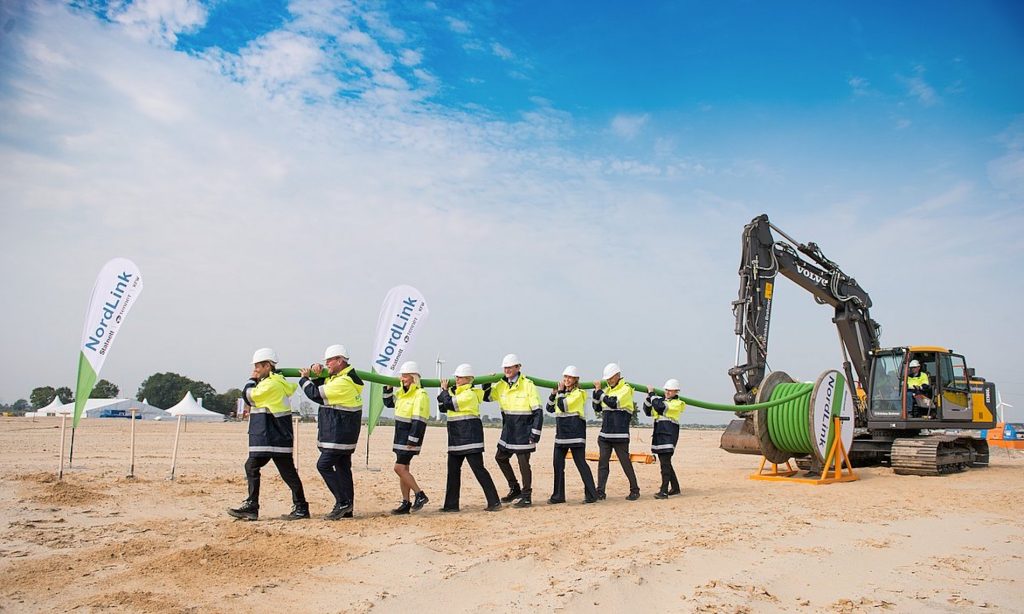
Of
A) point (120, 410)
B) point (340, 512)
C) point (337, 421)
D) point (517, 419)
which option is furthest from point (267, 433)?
point (120, 410)

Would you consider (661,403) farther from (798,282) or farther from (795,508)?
(798,282)

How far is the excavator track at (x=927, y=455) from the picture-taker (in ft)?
47.8

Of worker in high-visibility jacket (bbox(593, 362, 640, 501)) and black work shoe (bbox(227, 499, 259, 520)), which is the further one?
worker in high-visibility jacket (bbox(593, 362, 640, 501))

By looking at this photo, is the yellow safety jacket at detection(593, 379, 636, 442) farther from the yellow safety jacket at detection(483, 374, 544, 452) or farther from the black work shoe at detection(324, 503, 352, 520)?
the black work shoe at detection(324, 503, 352, 520)

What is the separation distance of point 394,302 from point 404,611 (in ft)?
27.9

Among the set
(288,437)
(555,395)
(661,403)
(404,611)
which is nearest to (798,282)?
(661,403)

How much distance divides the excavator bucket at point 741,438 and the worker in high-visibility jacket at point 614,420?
13.9ft

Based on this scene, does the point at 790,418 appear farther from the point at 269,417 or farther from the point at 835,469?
the point at 269,417

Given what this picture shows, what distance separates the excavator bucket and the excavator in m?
0.02

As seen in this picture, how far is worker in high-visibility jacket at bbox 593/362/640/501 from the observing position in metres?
10.9

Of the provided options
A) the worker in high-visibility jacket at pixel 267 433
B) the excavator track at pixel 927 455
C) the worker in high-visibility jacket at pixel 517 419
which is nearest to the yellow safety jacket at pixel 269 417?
the worker in high-visibility jacket at pixel 267 433

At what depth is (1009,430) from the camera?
92.8 ft

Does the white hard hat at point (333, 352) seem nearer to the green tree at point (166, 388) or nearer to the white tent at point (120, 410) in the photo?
the white tent at point (120, 410)

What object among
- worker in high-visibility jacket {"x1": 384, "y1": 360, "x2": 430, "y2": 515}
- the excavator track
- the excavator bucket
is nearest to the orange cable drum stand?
the excavator bucket
